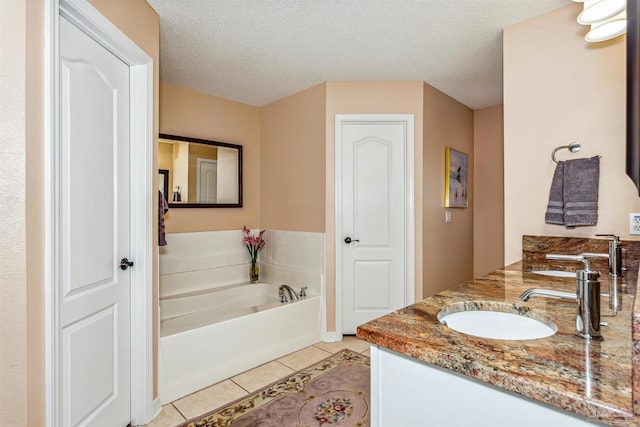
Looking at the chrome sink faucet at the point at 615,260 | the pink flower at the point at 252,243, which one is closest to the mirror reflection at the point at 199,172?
the pink flower at the point at 252,243

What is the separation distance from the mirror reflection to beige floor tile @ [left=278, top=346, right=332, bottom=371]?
1.69 m

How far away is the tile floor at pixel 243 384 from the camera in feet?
6.63

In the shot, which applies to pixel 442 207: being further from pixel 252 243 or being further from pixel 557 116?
pixel 252 243

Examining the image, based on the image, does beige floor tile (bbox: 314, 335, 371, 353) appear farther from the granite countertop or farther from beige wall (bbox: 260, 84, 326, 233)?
the granite countertop

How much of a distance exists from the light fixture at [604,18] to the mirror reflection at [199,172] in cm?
304

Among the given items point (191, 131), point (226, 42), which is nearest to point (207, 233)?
point (191, 131)

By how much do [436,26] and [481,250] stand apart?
2721 mm

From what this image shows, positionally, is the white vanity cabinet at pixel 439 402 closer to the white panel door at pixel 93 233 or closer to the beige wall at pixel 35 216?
the beige wall at pixel 35 216

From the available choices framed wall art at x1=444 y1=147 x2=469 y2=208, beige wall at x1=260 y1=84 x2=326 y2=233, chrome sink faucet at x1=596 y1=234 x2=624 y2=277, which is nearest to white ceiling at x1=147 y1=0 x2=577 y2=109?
beige wall at x1=260 y1=84 x2=326 y2=233

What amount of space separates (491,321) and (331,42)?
2.15 metres

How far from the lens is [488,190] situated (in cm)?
396

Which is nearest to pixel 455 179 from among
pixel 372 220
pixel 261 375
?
pixel 372 220

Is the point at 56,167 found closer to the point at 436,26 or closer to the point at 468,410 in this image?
the point at 468,410

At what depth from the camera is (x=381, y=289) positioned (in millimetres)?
3260
